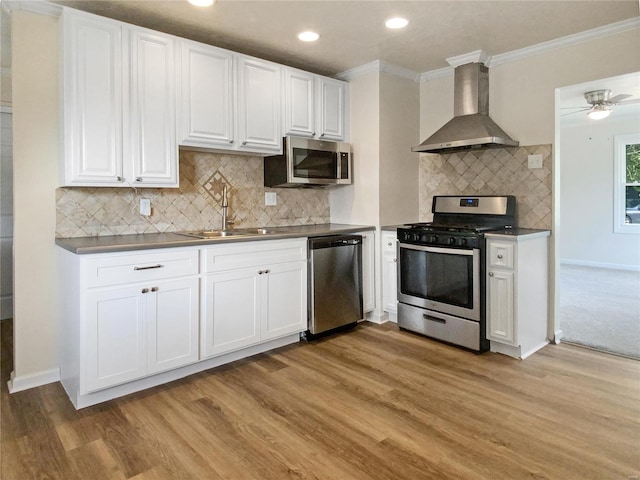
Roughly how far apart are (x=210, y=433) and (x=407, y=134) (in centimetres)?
314

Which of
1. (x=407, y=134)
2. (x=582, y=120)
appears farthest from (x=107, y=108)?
(x=582, y=120)

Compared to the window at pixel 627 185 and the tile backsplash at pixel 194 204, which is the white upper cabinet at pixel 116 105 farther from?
the window at pixel 627 185

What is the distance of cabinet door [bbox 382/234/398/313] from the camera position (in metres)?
3.77

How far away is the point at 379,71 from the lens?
373 centimetres

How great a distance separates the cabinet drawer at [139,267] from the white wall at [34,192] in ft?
1.93

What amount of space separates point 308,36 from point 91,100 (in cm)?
156

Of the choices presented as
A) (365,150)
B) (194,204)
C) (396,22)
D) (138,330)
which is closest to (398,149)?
(365,150)

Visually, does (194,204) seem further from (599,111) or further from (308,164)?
(599,111)

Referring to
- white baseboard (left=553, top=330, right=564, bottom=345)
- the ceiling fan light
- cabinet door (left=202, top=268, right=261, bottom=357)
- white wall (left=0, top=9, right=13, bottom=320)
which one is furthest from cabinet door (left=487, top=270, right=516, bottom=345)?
white wall (left=0, top=9, right=13, bottom=320)

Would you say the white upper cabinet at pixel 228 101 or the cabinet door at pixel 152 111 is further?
the white upper cabinet at pixel 228 101

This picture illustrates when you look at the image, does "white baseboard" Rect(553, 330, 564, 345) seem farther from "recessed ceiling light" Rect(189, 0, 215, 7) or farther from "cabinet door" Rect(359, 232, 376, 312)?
"recessed ceiling light" Rect(189, 0, 215, 7)

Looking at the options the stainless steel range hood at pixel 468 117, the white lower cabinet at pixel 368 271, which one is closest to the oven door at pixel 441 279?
the white lower cabinet at pixel 368 271

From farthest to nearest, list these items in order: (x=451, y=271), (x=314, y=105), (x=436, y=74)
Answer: (x=436, y=74) → (x=314, y=105) → (x=451, y=271)

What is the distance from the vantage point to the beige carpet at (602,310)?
3.28 meters
